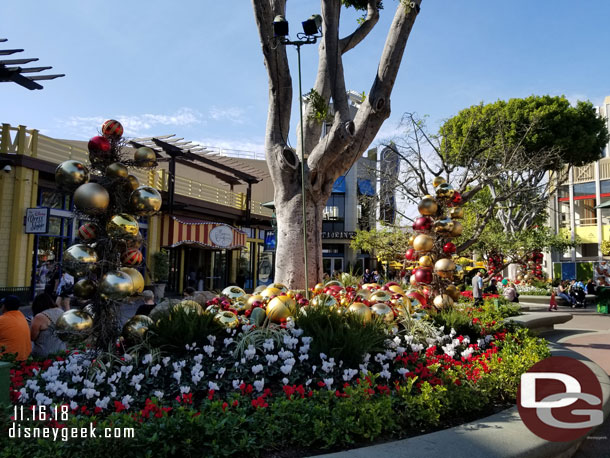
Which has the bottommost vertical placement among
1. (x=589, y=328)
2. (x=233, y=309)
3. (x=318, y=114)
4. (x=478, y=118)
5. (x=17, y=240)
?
(x=589, y=328)

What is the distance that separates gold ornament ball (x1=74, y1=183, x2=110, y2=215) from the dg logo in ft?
14.5

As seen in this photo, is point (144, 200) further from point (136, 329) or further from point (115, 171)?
point (136, 329)

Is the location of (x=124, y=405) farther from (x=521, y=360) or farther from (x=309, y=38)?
(x=309, y=38)

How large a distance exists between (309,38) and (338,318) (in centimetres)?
425

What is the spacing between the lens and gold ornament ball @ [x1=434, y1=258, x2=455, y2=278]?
299 inches

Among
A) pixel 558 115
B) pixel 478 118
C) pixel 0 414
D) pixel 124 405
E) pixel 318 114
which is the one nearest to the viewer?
pixel 0 414

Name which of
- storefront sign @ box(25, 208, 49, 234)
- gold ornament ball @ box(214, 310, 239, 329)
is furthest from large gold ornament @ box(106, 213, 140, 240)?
storefront sign @ box(25, 208, 49, 234)

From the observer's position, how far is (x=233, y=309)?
595 centimetres

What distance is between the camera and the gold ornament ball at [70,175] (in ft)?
15.1

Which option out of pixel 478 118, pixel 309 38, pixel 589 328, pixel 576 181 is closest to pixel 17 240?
pixel 309 38

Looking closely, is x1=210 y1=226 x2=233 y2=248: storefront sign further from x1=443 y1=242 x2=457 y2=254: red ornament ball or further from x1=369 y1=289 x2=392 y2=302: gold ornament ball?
x1=369 y1=289 x2=392 y2=302: gold ornament ball

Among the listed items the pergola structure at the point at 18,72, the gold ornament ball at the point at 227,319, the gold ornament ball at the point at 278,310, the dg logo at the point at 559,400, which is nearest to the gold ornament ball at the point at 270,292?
the gold ornament ball at the point at 278,310

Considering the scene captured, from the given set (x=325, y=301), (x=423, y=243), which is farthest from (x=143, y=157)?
(x=423, y=243)

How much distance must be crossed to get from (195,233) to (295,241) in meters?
15.1
